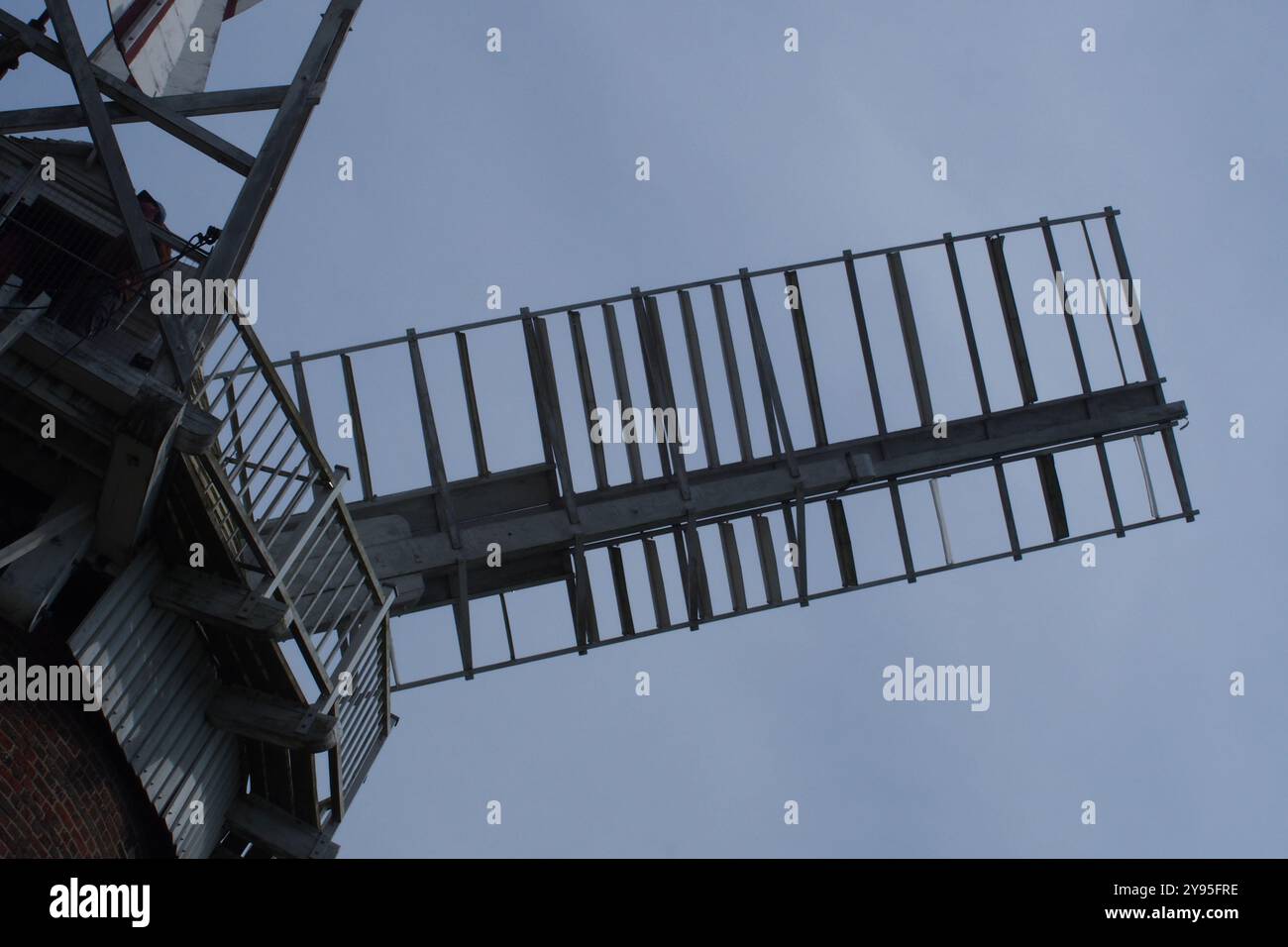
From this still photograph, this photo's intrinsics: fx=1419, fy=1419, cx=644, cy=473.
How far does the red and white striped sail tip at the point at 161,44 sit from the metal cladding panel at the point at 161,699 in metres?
3.51

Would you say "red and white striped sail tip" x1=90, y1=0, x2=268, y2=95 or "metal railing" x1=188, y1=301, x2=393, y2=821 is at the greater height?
"red and white striped sail tip" x1=90, y1=0, x2=268, y2=95

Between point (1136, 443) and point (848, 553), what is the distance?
11.3 ft

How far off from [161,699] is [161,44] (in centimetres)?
465

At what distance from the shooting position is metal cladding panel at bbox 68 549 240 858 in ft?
28.6

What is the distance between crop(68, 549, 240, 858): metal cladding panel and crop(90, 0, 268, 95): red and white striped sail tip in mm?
3513

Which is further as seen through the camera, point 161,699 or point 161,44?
point 161,44

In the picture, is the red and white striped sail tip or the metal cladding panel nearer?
the metal cladding panel

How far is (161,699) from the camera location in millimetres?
9375

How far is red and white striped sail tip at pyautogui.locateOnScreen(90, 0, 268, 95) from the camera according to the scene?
977 cm

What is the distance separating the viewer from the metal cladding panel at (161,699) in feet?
28.6

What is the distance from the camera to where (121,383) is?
26.3ft
